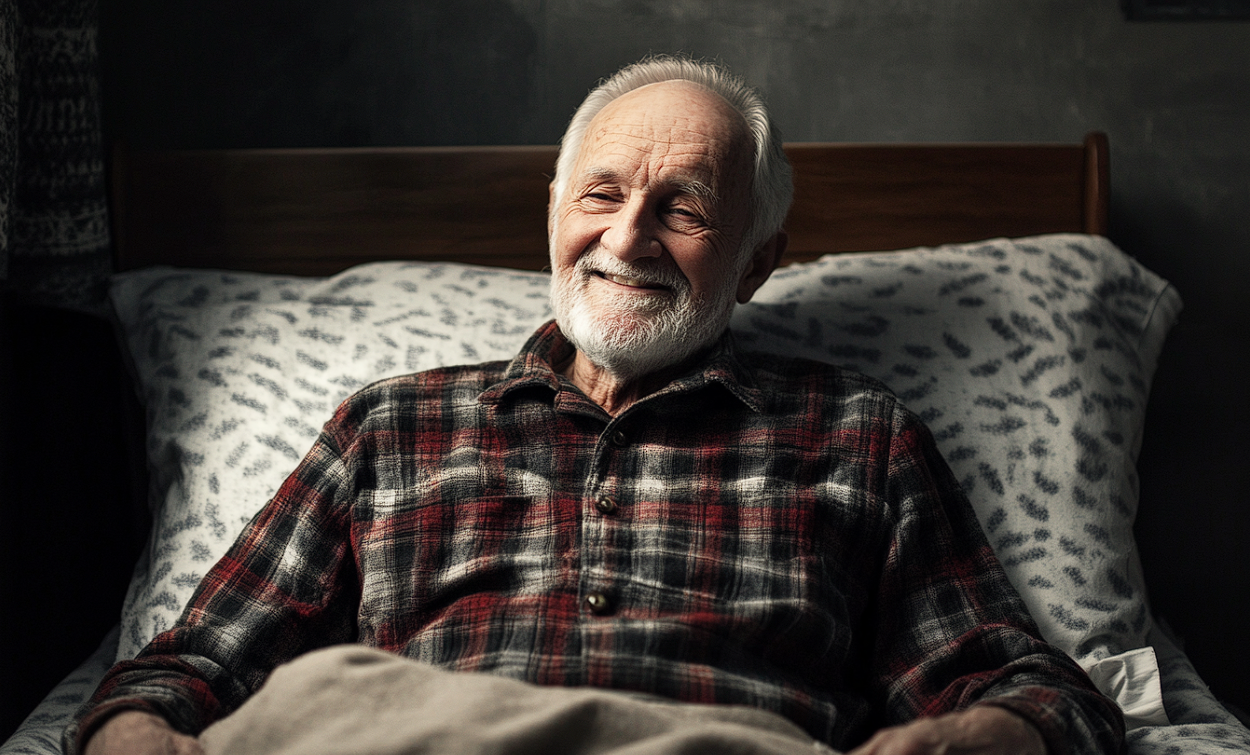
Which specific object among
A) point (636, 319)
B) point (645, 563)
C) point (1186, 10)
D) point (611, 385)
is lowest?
point (645, 563)

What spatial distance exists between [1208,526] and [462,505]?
5.14 ft

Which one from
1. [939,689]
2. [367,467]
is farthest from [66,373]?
[939,689]

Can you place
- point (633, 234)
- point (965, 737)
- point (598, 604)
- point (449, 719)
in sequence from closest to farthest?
point (449, 719), point (965, 737), point (598, 604), point (633, 234)

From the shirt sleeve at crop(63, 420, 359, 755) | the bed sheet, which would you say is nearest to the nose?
the shirt sleeve at crop(63, 420, 359, 755)

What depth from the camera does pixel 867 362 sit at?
145cm

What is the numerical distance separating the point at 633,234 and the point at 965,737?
67cm

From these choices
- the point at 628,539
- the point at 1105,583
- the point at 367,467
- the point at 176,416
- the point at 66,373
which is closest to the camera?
the point at 628,539

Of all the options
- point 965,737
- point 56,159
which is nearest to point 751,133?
point 965,737

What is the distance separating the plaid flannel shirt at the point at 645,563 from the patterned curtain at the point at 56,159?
0.64 m

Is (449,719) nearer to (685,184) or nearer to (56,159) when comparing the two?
(685,184)

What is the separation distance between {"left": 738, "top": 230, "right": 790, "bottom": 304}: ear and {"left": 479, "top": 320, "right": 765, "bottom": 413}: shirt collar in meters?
0.08

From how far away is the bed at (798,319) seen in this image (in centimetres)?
132

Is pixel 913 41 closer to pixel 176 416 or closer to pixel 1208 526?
pixel 1208 526

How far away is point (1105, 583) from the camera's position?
1305 millimetres
